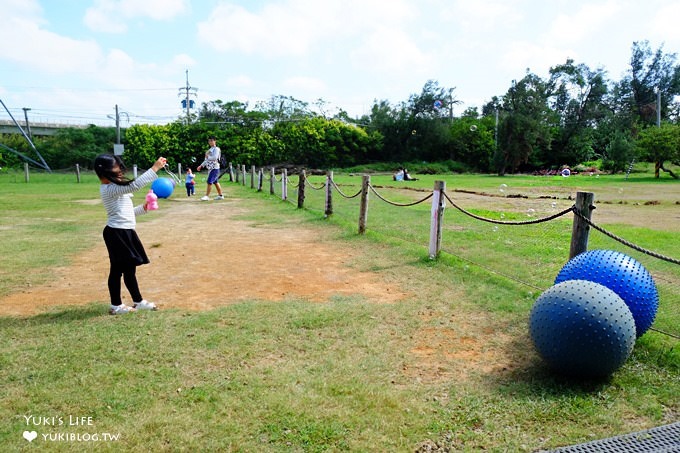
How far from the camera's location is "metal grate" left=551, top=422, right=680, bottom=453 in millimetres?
3012

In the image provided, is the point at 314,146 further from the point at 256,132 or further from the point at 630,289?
the point at 630,289

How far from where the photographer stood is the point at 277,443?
9.93 feet

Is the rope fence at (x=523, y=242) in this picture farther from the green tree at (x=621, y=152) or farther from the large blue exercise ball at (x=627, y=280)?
the green tree at (x=621, y=152)

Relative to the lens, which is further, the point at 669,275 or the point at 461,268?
the point at 461,268

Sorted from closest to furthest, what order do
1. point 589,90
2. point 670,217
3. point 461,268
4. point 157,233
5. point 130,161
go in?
point 461,268 → point 157,233 → point 670,217 → point 130,161 → point 589,90

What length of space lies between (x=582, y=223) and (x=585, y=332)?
1.85 meters

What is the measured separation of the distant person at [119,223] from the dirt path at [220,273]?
0.58 meters

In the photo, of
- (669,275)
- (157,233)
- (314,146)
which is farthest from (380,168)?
(669,275)

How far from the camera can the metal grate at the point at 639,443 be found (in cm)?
301

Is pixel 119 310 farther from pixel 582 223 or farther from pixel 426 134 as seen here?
pixel 426 134

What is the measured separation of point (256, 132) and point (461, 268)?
47.9m

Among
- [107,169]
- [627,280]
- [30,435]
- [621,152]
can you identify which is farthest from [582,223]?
[621,152]

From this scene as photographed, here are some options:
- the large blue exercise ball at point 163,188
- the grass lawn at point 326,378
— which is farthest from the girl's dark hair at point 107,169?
the large blue exercise ball at point 163,188

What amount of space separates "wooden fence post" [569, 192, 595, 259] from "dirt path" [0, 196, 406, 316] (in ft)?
6.65
